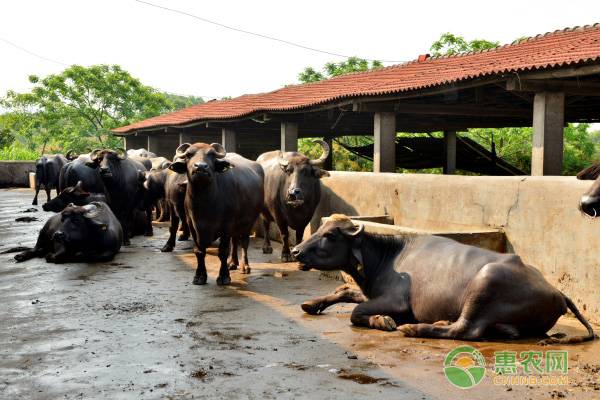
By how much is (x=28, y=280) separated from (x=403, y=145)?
12.7 metres

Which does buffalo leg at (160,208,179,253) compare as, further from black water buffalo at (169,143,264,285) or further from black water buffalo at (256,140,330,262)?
black water buffalo at (169,143,264,285)

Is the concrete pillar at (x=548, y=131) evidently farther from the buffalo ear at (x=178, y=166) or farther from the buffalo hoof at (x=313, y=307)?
the buffalo ear at (x=178, y=166)

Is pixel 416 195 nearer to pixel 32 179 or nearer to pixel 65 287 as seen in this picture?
pixel 65 287

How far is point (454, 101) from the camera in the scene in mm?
13469

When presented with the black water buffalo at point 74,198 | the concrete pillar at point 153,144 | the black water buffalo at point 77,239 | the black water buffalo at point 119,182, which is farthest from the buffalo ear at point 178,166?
the concrete pillar at point 153,144

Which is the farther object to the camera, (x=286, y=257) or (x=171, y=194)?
(x=171, y=194)

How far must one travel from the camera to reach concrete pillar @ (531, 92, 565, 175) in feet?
31.8

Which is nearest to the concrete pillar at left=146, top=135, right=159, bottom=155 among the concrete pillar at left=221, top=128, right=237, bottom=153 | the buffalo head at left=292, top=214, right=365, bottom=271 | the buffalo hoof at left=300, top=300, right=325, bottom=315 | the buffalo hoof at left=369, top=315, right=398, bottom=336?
the concrete pillar at left=221, top=128, right=237, bottom=153

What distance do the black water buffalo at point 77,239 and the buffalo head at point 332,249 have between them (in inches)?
192

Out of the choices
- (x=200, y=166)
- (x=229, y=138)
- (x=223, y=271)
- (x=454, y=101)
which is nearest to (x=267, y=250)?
(x=223, y=271)

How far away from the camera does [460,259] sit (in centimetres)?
575

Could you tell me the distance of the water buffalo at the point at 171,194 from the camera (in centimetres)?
1014

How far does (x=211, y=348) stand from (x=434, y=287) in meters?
1.99

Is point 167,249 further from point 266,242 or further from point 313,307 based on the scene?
point 313,307
